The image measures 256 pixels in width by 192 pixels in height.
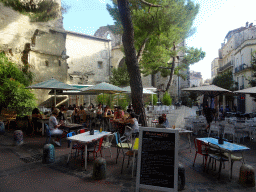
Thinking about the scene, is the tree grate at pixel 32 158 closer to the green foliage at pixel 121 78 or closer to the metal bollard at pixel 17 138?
the metal bollard at pixel 17 138

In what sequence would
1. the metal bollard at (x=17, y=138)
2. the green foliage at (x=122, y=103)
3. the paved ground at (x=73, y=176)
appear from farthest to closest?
the green foliage at (x=122, y=103)
the metal bollard at (x=17, y=138)
the paved ground at (x=73, y=176)

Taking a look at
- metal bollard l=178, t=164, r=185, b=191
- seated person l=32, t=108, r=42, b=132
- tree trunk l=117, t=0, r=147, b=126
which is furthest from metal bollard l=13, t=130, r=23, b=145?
metal bollard l=178, t=164, r=185, b=191

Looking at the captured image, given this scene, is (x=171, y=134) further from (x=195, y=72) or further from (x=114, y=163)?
(x=195, y=72)

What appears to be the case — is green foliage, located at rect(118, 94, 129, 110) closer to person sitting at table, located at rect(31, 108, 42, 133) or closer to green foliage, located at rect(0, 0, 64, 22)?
person sitting at table, located at rect(31, 108, 42, 133)

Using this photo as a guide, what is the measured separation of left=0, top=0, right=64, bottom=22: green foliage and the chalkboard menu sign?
11.0 metres

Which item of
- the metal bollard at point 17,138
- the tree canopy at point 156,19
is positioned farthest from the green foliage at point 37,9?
the metal bollard at point 17,138

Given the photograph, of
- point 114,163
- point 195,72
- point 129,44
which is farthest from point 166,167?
point 195,72

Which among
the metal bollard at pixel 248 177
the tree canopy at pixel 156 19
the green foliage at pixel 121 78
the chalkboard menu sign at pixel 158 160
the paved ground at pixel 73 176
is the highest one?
the tree canopy at pixel 156 19

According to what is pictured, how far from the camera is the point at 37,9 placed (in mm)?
11789

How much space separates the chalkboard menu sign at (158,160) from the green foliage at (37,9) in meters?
11.0

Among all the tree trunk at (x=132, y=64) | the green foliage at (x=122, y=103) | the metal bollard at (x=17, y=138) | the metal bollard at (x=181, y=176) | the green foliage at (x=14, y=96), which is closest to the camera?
the metal bollard at (x=181, y=176)

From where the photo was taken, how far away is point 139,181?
9.95 feet

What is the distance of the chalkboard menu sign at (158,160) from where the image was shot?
294cm

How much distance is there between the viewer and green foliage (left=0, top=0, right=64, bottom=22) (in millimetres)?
10328
